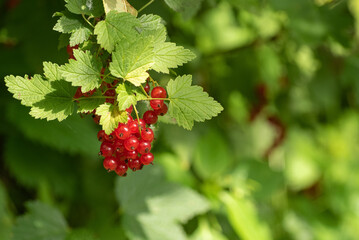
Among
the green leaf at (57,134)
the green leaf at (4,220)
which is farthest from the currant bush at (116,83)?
the green leaf at (4,220)

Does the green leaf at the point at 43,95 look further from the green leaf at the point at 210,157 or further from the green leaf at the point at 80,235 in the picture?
the green leaf at the point at 210,157

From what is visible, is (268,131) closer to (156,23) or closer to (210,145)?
(210,145)

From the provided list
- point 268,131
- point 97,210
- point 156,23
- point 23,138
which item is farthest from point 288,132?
point 156,23

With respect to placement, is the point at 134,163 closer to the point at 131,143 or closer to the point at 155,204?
the point at 131,143

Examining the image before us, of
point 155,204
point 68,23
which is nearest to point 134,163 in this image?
point 68,23

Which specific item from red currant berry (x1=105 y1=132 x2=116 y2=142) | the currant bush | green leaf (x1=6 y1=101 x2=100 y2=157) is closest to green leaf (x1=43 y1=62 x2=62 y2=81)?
the currant bush

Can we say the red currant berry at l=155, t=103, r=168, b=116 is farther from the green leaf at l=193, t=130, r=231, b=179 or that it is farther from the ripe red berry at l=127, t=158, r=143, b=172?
the green leaf at l=193, t=130, r=231, b=179
